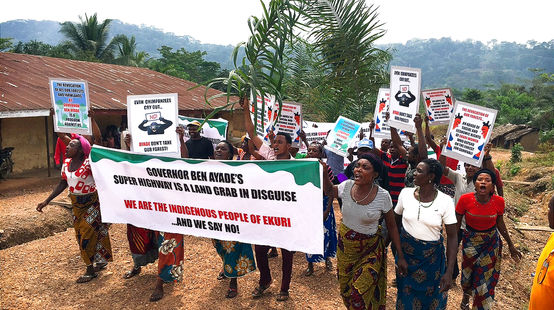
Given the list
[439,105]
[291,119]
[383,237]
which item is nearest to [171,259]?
[383,237]

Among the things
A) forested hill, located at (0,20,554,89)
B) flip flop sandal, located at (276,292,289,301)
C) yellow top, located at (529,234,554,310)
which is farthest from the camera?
forested hill, located at (0,20,554,89)

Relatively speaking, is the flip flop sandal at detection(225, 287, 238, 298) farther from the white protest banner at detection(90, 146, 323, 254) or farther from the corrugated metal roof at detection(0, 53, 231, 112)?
the corrugated metal roof at detection(0, 53, 231, 112)

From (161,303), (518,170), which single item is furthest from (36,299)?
(518,170)

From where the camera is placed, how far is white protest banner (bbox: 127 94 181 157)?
4961 mm

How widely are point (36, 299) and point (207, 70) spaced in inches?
1828

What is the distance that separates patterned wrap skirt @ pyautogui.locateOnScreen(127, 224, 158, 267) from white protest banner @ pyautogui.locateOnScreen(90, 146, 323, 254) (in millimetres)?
294

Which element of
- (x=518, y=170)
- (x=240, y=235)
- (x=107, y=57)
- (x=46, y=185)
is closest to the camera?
(x=240, y=235)

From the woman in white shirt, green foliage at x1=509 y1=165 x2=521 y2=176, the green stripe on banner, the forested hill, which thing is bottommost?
green foliage at x1=509 y1=165 x2=521 y2=176

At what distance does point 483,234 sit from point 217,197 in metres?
2.63

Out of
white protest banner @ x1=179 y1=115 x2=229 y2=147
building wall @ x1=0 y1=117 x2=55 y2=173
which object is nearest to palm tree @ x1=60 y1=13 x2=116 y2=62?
building wall @ x1=0 y1=117 x2=55 y2=173

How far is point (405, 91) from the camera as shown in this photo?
5.35 m

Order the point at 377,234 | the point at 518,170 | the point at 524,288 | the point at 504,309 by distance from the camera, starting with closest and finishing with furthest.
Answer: the point at 377,234 → the point at 504,309 → the point at 524,288 → the point at 518,170

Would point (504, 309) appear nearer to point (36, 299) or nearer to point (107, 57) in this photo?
point (36, 299)

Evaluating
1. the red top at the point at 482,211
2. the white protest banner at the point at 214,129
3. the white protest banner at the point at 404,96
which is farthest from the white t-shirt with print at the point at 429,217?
the white protest banner at the point at 214,129
